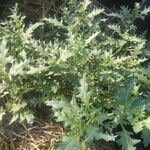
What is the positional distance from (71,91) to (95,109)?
233 millimetres

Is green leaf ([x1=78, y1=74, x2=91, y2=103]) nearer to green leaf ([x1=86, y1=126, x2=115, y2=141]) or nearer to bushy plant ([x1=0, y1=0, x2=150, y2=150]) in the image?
bushy plant ([x1=0, y1=0, x2=150, y2=150])

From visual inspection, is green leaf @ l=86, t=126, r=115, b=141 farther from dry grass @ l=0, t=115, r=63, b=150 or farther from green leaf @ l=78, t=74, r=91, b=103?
dry grass @ l=0, t=115, r=63, b=150

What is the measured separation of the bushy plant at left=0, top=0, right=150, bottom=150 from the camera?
172 cm

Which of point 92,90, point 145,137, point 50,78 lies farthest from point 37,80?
point 145,137

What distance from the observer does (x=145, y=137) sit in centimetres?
176

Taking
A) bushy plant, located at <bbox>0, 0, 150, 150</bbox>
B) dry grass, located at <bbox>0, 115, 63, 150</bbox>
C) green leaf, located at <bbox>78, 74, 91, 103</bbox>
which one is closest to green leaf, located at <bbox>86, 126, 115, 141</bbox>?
bushy plant, located at <bbox>0, 0, 150, 150</bbox>

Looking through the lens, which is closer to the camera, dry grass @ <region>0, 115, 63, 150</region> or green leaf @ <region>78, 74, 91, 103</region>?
green leaf @ <region>78, 74, 91, 103</region>

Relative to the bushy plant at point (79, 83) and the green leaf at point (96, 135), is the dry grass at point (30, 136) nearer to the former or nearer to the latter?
the bushy plant at point (79, 83)

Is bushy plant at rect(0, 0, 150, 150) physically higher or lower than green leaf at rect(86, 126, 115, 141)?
higher

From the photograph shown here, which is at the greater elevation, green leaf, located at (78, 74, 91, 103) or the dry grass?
green leaf, located at (78, 74, 91, 103)

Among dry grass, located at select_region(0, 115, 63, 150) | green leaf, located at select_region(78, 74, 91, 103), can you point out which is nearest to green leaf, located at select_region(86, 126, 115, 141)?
green leaf, located at select_region(78, 74, 91, 103)

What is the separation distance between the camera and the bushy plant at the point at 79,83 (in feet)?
5.65

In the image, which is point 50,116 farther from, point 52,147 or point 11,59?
point 11,59

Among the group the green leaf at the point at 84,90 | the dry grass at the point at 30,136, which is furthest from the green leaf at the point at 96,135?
the dry grass at the point at 30,136
